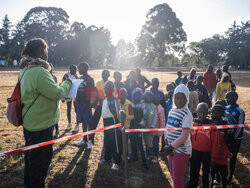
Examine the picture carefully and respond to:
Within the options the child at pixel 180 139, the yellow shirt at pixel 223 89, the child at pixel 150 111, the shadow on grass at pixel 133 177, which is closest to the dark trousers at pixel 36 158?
the shadow on grass at pixel 133 177

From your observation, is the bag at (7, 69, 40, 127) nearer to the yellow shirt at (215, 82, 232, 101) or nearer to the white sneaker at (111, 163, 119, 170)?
the white sneaker at (111, 163, 119, 170)

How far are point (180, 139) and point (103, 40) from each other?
51.0 m

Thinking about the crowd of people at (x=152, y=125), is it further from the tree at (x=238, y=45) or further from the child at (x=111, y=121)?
the tree at (x=238, y=45)

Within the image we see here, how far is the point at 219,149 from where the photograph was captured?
2.77 meters

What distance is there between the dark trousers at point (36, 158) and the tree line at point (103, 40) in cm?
4749

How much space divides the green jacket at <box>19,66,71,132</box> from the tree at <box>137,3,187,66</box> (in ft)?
159

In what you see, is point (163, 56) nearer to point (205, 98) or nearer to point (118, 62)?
point (118, 62)

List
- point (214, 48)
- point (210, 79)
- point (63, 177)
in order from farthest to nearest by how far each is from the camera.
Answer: point (214, 48) → point (210, 79) → point (63, 177)

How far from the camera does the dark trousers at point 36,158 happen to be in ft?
7.62

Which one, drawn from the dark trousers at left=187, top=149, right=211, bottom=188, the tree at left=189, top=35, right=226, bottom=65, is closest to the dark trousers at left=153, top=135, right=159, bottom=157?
the dark trousers at left=187, top=149, right=211, bottom=188

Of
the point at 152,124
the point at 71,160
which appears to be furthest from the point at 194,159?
the point at 71,160

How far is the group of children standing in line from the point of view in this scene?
2.56 m

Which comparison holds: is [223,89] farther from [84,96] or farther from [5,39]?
[5,39]

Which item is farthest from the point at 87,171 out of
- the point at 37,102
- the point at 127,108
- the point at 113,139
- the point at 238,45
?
the point at 238,45
